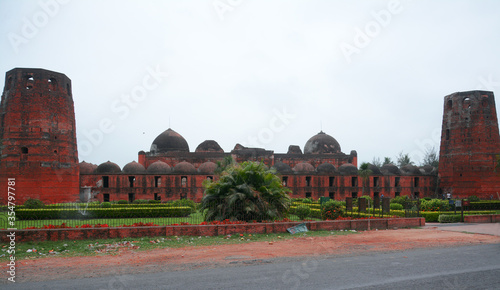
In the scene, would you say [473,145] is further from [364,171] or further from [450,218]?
[450,218]

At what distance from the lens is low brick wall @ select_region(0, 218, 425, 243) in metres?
8.15

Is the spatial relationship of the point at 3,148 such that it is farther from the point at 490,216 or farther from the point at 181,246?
the point at 490,216

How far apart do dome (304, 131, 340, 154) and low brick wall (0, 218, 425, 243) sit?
2716 centimetres

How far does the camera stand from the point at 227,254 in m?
7.11

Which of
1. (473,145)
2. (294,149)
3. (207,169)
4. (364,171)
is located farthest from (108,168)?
(473,145)

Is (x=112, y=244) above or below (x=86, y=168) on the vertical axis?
below

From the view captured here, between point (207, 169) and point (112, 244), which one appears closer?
point (112, 244)

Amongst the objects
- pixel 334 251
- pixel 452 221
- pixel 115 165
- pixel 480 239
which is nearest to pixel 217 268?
pixel 334 251

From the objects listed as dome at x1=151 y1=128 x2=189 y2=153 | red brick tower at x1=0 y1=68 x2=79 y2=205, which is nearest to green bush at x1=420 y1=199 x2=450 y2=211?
red brick tower at x1=0 y1=68 x2=79 y2=205

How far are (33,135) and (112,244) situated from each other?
54.5 feet

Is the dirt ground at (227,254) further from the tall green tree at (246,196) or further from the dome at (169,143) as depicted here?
the dome at (169,143)

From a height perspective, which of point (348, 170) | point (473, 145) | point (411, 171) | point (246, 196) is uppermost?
point (473, 145)

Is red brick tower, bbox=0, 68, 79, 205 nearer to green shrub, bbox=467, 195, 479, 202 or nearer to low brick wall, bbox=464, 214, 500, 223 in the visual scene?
low brick wall, bbox=464, 214, 500, 223

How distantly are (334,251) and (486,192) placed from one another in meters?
26.2
